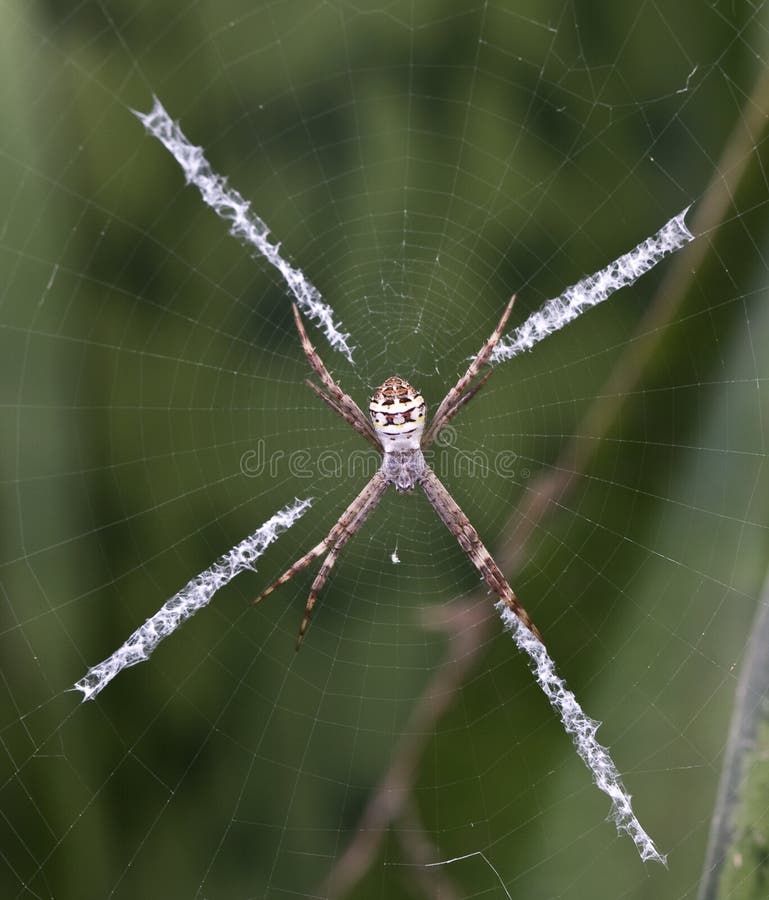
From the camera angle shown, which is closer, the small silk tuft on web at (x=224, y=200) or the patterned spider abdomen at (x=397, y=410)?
the small silk tuft on web at (x=224, y=200)

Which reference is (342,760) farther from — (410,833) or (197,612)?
(197,612)

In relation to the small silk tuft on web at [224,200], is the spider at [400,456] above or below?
below

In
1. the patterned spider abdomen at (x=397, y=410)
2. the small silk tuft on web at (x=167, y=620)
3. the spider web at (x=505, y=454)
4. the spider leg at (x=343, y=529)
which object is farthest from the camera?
the spider leg at (x=343, y=529)

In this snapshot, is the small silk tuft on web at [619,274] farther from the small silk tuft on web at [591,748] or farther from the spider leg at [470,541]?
the small silk tuft on web at [591,748]

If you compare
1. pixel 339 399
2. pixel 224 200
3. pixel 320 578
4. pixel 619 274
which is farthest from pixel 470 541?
pixel 224 200

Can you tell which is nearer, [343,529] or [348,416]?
[348,416]

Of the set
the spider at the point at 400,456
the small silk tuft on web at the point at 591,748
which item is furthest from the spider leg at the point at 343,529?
the small silk tuft on web at the point at 591,748

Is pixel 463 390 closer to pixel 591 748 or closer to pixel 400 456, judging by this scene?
pixel 400 456
